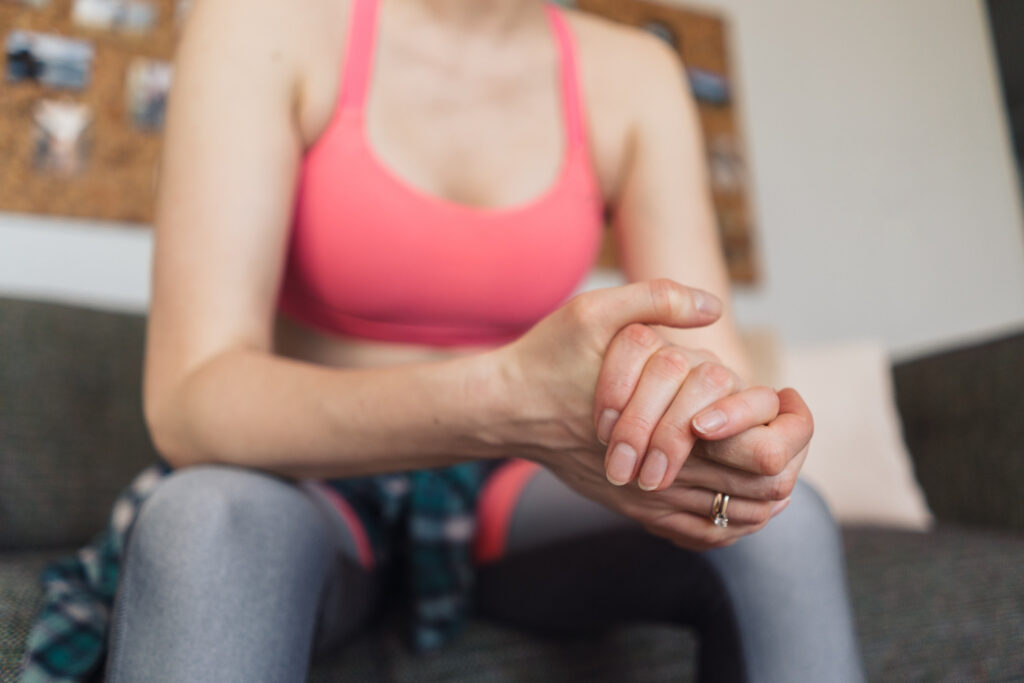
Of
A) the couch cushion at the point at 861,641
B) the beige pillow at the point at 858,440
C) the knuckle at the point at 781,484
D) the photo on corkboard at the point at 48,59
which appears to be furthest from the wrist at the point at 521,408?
the photo on corkboard at the point at 48,59

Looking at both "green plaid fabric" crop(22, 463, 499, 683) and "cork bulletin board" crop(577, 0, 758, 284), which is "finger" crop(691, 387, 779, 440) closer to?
"green plaid fabric" crop(22, 463, 499, 683)

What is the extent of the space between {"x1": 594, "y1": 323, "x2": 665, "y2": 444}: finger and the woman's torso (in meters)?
0.36

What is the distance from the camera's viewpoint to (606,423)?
0.37 metres

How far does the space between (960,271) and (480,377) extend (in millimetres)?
2490

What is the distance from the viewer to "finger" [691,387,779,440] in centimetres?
35

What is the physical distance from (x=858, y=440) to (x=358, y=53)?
1.16 metres

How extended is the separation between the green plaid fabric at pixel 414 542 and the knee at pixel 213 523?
0.19m

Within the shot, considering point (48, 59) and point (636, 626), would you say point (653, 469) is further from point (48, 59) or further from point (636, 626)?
point (48, 59)

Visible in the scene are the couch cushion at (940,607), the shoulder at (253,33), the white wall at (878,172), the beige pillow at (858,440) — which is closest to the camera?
the shoulder at (253,33)

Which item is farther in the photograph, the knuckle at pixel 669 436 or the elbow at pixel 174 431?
the elbow at pixel 174 431

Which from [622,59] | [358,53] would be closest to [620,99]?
[622,59]

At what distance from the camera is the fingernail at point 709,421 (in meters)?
0.35

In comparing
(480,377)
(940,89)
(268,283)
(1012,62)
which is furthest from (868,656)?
(1012,62)

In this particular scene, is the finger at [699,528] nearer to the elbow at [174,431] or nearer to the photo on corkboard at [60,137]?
the elbow at [174,431]
